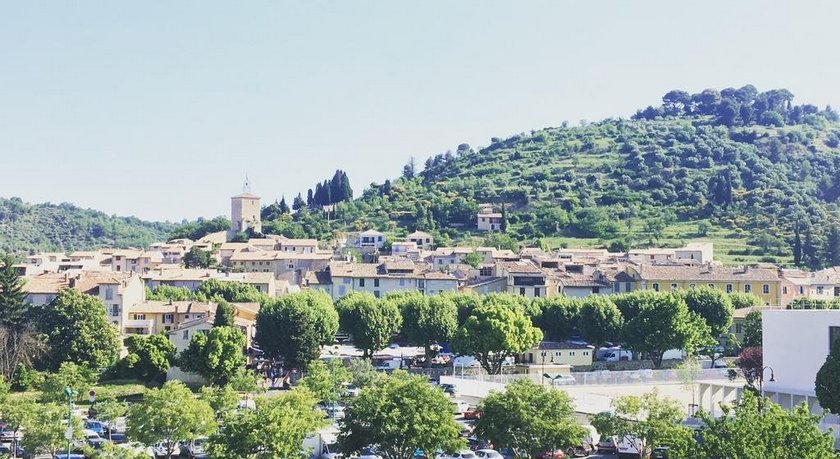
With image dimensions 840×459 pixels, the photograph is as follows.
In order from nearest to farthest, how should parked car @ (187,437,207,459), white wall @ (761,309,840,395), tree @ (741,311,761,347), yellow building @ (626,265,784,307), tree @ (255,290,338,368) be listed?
white wall @ (761,309,840,395)
parked car @ (187,437,207,459)
tree @ (255,290,338,368)
tree @ (741,311,761,347)
yellow building @ (626,265,784,307)

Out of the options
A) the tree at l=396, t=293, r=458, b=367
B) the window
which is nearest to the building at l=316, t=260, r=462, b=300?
the tree at l=396, t=293, r=458, b=367

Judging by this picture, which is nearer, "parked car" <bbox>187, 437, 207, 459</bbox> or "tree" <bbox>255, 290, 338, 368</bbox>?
"parked car" <bbox>187, 437, 207, 459</bbox>

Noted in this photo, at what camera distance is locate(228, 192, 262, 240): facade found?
6432 inches

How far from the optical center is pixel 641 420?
4306 centimetres

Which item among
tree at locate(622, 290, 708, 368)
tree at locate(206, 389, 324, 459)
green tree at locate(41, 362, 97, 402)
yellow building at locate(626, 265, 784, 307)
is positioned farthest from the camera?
yellow building at locate(626, 265, 784, 307)

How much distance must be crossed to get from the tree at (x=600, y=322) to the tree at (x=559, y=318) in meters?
1.65

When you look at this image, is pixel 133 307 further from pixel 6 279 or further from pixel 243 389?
pixel 243 389

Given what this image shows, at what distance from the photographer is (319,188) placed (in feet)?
585

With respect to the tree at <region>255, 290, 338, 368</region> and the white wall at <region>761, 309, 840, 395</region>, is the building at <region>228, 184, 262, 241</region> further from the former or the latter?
the white wall at <region>761, 309, 840, 395</region>

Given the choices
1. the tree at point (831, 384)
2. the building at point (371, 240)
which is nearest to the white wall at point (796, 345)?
the tree at point (831, 384)

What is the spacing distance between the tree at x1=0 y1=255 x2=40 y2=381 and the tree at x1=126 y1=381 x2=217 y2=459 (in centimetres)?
2330

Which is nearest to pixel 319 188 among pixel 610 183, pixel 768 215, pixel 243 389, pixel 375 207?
pixel 375 207

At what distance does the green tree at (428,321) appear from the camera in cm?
7675

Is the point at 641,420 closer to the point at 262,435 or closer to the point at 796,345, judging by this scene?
the point at 796,345
